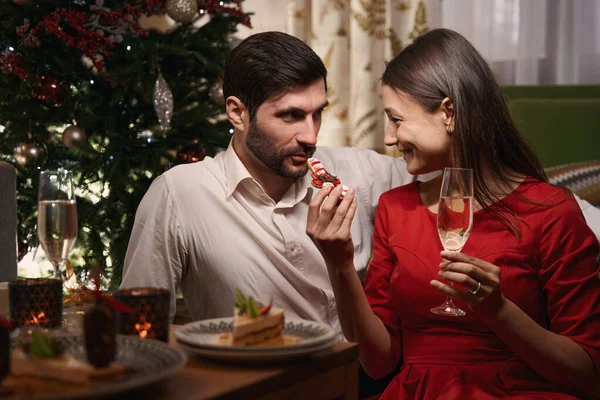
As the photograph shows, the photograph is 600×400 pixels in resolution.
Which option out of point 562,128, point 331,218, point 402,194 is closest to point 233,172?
point 402,194

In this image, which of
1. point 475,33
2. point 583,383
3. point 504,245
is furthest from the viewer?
point 475,33

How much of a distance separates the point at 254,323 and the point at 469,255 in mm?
765

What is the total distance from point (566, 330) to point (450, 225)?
0.44 meters

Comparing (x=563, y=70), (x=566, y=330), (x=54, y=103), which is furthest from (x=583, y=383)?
(x=54, y=103)

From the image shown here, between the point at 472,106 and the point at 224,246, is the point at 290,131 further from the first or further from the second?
the point at 472,106

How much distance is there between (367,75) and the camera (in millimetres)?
3859

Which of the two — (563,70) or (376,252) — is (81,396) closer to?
(376,252)

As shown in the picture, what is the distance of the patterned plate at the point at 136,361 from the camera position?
90cm

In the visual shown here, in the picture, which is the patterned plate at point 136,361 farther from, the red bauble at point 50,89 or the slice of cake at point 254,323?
the red bauble at point 50,89

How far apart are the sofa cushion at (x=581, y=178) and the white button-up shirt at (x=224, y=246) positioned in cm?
86

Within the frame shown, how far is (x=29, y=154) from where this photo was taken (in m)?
3.29

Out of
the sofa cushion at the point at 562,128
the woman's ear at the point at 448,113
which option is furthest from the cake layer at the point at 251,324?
the sofa cushion at the point at 562,128

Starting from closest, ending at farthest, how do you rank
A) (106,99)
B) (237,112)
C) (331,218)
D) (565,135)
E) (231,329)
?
(231,329)
(331,218)
(237,112)
(565,135)
(106,99)

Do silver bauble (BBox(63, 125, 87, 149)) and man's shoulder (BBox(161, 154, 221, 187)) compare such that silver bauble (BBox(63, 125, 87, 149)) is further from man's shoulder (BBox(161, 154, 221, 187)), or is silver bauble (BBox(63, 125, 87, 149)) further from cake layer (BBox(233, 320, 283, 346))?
→ cake layer (BBox(233, 320, 283, 346))
